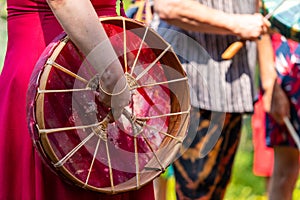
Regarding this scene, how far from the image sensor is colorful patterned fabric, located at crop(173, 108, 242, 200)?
13.0ft

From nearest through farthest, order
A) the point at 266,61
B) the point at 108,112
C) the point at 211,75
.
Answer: the point at 108,112
the point at 211,75
the point at 266,61

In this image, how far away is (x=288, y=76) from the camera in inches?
181

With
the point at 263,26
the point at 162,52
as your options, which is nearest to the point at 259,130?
the point at 263,26

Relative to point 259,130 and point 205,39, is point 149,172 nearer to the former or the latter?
point 205,39

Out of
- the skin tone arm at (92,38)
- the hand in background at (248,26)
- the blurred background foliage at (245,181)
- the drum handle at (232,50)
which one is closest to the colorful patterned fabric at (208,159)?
the drum handle at (232,50)

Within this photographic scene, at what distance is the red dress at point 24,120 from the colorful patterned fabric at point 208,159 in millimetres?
1497

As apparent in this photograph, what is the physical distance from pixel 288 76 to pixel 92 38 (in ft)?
8.30

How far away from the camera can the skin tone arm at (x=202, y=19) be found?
3.86m

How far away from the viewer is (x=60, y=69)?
7.64 ft

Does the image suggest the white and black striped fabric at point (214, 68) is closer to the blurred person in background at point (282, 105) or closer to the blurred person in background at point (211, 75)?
the blurred person in background at point (211, 75)

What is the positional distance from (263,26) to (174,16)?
422mm

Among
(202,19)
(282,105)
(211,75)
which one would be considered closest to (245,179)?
(282,105)

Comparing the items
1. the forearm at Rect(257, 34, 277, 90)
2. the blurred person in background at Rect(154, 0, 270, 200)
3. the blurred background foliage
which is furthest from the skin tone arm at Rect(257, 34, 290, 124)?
the blurred background foliage

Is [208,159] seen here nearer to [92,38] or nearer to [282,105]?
[282,105]
